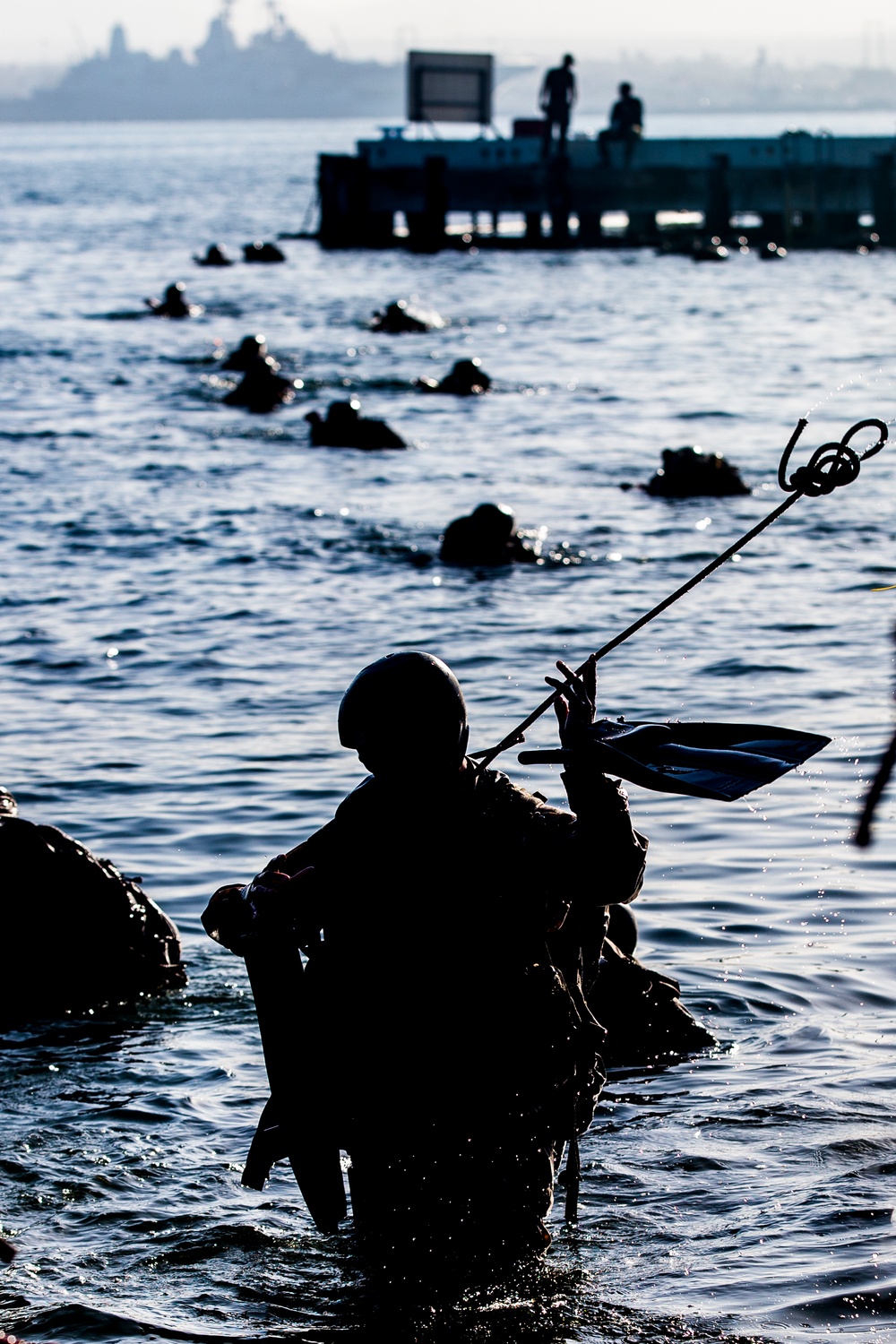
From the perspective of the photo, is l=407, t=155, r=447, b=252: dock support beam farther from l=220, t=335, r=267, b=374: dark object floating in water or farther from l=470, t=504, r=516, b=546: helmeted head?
l=470, t=504, r=516, b=546: helmeted head

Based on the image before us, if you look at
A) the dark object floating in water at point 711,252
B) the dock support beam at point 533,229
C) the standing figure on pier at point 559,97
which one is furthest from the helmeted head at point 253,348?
the dock support beam at point 533,229

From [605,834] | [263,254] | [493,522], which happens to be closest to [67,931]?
[605,834]

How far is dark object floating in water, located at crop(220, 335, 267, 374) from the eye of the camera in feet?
97.7

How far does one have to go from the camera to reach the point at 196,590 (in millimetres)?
16438

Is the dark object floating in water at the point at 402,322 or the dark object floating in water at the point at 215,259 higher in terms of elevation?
the dark object floating in water at the point at 215,259

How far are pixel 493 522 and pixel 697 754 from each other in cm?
1203

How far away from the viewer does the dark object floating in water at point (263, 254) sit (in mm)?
57656

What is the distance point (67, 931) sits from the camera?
25.9ft

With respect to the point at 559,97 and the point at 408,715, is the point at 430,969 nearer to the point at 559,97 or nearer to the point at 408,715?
the point at 408,715

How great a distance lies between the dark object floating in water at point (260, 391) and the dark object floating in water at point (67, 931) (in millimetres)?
20241

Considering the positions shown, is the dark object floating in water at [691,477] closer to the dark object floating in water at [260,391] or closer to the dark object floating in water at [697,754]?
the dark object floating in water at [260,391]

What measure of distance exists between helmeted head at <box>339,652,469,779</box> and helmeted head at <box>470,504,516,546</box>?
39.8ft

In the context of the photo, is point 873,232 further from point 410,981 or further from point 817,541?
point 410,981

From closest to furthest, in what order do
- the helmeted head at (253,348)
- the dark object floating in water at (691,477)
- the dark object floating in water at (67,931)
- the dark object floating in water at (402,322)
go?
the dark object floating in water at (67,931)
the dark object floating in water at (691,477)
the helmeted head at (253,348)
the dark object floating in water at (402,322)
